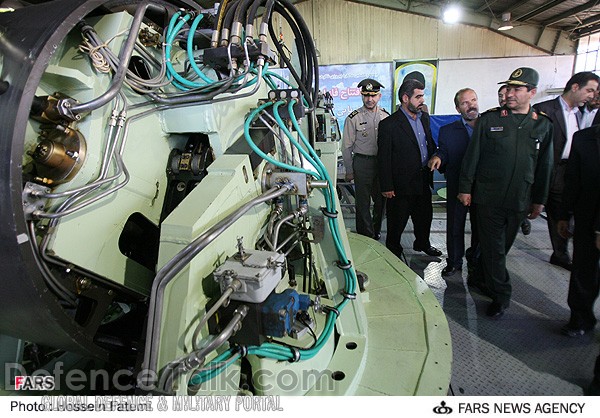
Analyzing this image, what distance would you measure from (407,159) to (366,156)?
2.28 feet

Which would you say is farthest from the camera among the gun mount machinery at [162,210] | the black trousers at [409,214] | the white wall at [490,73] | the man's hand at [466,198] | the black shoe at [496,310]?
the white wall at [490,73]

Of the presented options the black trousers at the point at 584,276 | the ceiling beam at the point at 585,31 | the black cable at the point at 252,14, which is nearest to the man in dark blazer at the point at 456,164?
the black trousers at the point at 584,276

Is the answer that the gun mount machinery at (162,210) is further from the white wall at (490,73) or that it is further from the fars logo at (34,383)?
the white wall at (490,73)

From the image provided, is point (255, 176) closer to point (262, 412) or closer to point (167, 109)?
point (167, 109)

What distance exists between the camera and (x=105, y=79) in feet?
3.20

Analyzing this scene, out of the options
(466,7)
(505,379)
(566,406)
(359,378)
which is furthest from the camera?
(466,7)

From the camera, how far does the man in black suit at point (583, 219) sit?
186 centimetres

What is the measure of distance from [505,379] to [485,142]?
1508mm

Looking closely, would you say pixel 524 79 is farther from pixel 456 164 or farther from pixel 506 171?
pixel 456 164

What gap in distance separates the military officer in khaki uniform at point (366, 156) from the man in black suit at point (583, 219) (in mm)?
1717

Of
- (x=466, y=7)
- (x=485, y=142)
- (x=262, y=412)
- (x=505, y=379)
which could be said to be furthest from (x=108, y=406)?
(x=466, y=7)

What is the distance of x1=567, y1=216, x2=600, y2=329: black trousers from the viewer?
1881 mm

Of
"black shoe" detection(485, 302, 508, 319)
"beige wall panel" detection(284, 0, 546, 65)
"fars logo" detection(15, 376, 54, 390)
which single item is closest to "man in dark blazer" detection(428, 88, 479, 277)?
"black shoe" detection(485, 302, 508, 319)

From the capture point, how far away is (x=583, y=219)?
6.25 ft
